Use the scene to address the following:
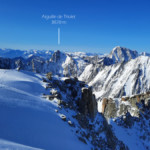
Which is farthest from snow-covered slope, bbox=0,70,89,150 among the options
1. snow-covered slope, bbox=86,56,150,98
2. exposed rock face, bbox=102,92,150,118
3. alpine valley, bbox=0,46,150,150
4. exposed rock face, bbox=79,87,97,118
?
snow-covered slope, bbox=86,56,150,98

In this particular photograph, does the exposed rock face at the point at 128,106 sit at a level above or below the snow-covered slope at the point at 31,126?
below

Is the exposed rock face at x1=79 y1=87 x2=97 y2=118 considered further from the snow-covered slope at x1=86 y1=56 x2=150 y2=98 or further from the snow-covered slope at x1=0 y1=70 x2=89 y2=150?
the snow-covered slope at x1=86 y1=56 x2=150 y2=98

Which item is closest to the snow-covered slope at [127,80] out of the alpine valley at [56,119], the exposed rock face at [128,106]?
the exposed rock face at [128,106]

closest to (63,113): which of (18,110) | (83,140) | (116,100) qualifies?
(83,140)

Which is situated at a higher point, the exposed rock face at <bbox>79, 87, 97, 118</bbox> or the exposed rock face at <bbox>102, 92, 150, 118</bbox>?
the exposed rock face at <bbox>79, 87, 97, 118</bbox>

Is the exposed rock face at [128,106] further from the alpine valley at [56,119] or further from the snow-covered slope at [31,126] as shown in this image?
the snow-covered slope at [31,126]

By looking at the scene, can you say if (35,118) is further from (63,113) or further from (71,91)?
(71,91)

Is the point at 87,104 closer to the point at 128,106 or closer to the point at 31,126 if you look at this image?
the point at 31,126

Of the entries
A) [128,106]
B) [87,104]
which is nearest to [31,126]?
[87,104]
